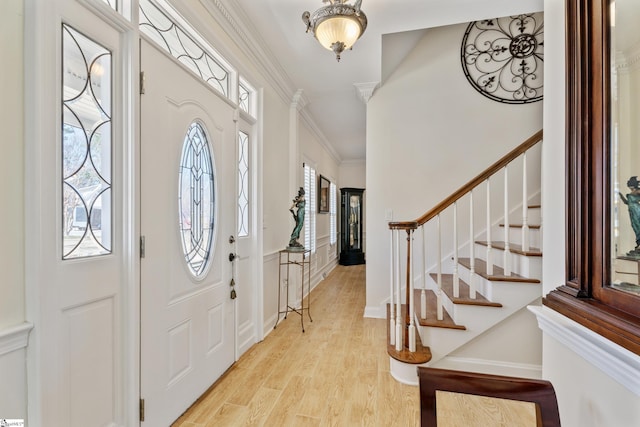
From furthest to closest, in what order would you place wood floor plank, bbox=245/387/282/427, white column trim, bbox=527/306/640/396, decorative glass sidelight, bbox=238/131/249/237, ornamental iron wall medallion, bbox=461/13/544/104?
ornamental iron wall medallion, bbox=461/13/544/104 → decorative glass sidelight, bbox=238/131/249/237 → wood floor plank, bbox=245/387/282/427 → white column trim, bbox=527/306/640/396

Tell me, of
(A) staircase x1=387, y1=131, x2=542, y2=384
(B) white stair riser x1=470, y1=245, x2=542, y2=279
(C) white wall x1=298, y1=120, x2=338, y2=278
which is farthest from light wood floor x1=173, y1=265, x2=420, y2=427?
(C) white wall x1=298, y1=120, x2=338, y2=278

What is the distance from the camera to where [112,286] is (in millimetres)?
1297

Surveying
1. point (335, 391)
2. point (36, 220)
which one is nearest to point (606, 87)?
point (36, 220)

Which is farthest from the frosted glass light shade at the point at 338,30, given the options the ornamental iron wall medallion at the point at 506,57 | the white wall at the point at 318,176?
the white wall at the point at 318,176

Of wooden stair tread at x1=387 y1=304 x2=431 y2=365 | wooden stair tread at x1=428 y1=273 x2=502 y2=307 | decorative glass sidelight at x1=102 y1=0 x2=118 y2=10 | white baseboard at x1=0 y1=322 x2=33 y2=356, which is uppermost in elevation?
decorative glass sidelight at x1=102 y1=0 x2=118 y2=10

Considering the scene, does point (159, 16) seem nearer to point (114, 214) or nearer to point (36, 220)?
point (114, 214)

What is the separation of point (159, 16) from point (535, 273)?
2.99 m

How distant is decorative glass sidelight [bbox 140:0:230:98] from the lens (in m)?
1.58

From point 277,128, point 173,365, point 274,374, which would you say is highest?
point 277,128

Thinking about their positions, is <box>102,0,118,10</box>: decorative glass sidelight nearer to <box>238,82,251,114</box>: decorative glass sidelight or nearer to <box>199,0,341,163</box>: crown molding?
<box>199,0,341,163</box>: crown molding

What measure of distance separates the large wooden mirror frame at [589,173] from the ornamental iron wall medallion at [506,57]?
2.62m

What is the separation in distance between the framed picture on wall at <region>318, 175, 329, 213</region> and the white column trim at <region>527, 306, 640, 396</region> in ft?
14.8

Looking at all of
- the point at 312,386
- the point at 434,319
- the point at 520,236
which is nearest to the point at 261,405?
the point at 312,386

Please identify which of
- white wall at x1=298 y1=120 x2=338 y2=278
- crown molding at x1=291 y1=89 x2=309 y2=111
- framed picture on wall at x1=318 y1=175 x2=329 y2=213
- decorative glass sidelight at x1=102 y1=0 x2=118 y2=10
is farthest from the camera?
framed picture on wall at x1=318 y1=175 x2=329 y2=213
